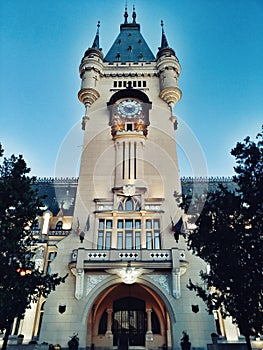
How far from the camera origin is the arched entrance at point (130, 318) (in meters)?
28.5

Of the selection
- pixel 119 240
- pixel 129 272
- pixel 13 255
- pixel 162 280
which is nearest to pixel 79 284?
pixel 129 272

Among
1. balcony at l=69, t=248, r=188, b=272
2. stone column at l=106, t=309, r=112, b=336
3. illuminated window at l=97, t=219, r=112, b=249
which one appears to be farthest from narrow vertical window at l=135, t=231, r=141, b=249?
stone column at l=106, t=309, r=112, b=336

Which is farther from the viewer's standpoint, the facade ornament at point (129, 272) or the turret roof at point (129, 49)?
the turret roof at point (129, 49)

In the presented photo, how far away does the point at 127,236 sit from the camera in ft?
97.8

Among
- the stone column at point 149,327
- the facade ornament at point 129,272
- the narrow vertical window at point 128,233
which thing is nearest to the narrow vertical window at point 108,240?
the narrow vertical window at point 128,233

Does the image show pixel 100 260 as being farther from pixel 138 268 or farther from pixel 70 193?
pixel 70 193

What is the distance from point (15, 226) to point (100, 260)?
34.5 ft

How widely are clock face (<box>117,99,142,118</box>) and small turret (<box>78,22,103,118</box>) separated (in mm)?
4490

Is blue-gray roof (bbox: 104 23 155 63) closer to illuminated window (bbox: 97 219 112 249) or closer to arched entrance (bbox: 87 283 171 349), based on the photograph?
illuminated window (bbox: 97 219 112 249)

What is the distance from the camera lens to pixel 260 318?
50.8ft

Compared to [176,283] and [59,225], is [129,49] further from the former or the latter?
[176,283]

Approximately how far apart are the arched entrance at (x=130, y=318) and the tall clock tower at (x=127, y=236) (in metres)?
0.09

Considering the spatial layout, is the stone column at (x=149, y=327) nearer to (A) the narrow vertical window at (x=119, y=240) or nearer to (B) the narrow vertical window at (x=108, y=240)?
(A) the narrow vertical window at (x=119, y=240)

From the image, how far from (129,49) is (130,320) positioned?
135 feet
